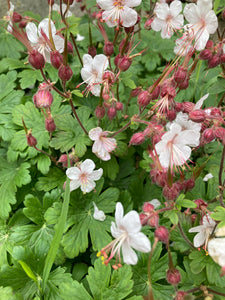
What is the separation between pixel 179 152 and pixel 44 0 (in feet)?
8.78

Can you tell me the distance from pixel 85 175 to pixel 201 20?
867mm

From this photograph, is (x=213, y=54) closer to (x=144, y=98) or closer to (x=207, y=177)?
(x=144, y=98)

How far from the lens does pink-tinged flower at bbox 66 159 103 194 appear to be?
148 cm

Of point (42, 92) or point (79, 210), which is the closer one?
point (42, 92)

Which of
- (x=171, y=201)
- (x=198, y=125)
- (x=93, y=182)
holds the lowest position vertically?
(x=93, y=182)

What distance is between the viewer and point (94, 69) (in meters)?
1.56

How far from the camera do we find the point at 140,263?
1.49 m

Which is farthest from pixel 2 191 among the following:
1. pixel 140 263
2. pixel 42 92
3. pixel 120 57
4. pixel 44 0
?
pixel 44 0

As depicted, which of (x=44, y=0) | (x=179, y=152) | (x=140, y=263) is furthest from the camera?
(x=44, y=0)

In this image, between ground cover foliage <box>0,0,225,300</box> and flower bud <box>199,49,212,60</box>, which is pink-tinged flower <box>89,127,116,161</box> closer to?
ground cover foliage <box>0,0,225,300</box>

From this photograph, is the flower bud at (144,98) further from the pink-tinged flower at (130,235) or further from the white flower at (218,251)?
the white flower at (218,251)

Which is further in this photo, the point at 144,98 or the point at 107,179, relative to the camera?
the point at 107,179

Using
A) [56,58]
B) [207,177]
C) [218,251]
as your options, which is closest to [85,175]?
[56,58]

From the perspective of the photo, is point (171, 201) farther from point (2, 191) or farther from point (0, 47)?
point (0, 47)
